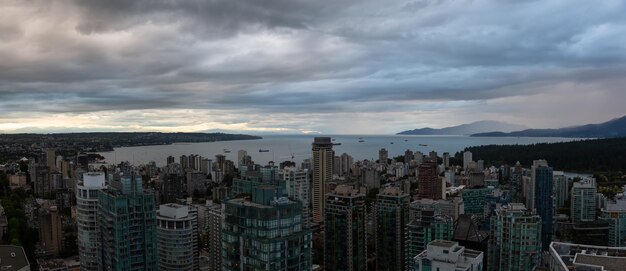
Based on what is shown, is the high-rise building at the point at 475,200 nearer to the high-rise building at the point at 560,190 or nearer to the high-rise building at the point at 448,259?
the high-rise building at the point at 560,190

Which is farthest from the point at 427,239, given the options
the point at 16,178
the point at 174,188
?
the point at 16,178

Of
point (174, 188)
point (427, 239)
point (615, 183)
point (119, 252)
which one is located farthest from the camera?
point (615, 183)

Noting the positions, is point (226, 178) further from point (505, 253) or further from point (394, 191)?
point (505, 253)

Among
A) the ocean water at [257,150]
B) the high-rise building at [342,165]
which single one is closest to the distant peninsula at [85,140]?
the ocean water at [257,150]

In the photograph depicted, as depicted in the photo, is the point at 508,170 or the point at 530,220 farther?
the point at 508,170

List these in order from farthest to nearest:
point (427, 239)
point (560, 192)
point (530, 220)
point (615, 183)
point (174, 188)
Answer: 1. point (615, 183)
2. point (174, 188)
3. point (560, 192)
4. point (427, 239)
5. point (530, 220)

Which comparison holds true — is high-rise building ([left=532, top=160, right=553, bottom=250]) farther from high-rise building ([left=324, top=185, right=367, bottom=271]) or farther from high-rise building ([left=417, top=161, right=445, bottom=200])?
high-rise building ([left=324, top=185, right=367, bottom=271])
